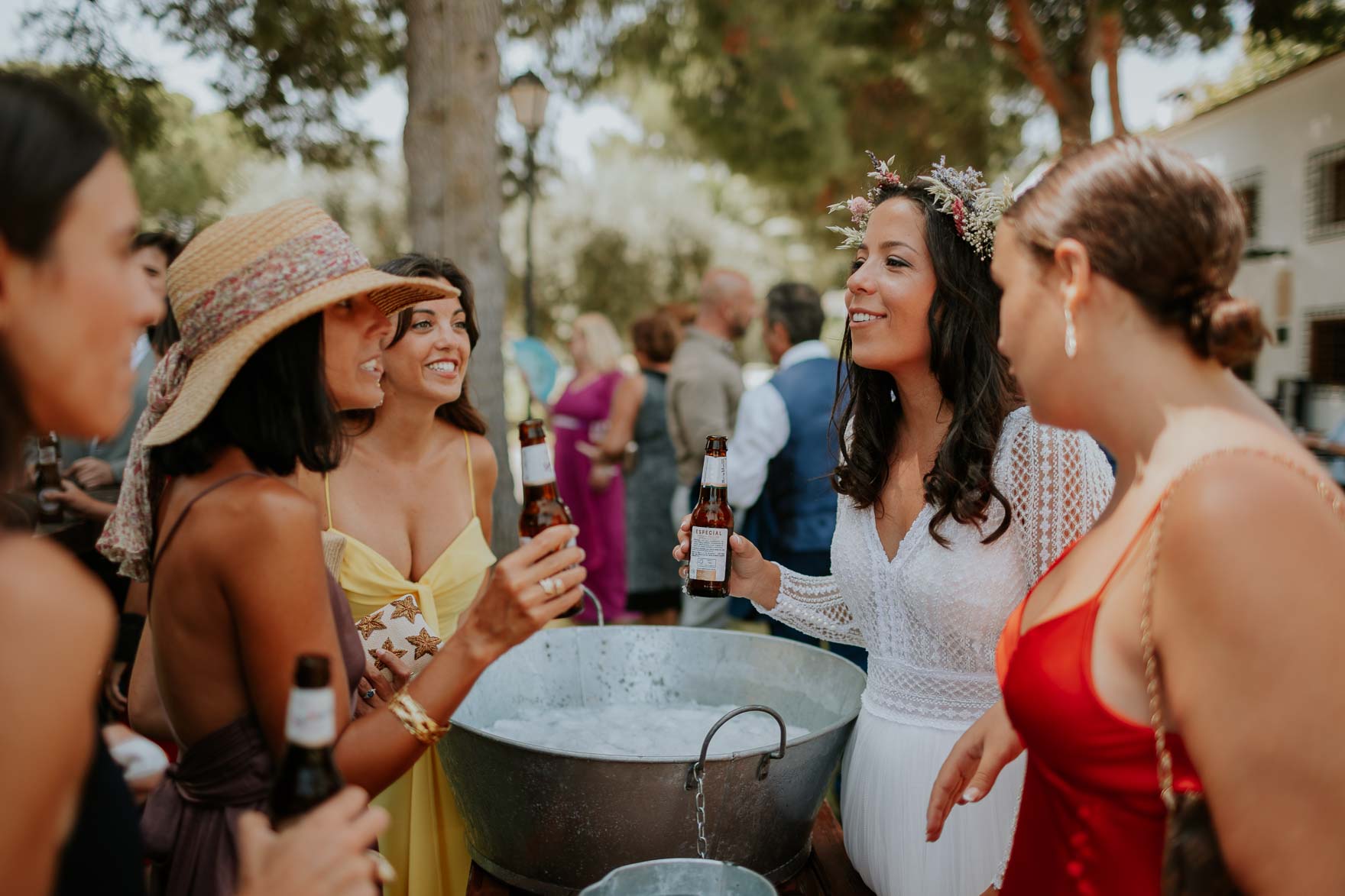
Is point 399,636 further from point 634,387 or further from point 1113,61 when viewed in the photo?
point 1113,61

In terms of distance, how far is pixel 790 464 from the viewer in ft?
17.9

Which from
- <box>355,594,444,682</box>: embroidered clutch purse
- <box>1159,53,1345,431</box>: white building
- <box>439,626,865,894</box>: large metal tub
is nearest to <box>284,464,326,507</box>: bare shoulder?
<box>355,594,444,682</box>: embroidered clutch purse

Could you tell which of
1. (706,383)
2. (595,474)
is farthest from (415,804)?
(595,474)

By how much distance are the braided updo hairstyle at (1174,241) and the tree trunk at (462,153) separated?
4.93m

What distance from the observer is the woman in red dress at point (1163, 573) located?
1169 millimetres

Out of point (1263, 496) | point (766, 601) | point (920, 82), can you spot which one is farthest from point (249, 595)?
point (920, 82)

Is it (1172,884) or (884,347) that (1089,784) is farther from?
(884,347)

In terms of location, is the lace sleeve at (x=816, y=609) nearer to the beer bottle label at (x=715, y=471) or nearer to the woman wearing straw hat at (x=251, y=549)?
the beer bottle label at (x=715, y=471)

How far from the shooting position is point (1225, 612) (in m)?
1.19

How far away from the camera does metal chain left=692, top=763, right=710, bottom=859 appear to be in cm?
184

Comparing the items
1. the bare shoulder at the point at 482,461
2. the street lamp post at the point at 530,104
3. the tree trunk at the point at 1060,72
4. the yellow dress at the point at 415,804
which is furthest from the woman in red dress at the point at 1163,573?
the tree trunk at the point at 1060,72

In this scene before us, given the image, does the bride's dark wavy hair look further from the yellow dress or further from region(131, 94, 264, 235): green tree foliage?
region(131, 94, 264, 235): green tree foliage

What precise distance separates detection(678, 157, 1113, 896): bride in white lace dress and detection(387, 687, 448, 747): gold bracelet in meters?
1.03

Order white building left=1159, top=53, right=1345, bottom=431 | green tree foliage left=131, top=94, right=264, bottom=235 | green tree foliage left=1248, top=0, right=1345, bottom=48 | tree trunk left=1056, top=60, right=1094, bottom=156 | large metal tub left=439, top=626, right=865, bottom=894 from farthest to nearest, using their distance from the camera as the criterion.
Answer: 1. white building left=1159, top=53, right=1345, bottom=431
2. tree trunk left=1056, top=60, right=1094, bottom=156
3. green tree foliage left=1248, top=0, right=1345, bottom=48
4. green tree foliage left=131, top=94, right=264, bottom=235
5. large metal tub left=439, top=626, right=865, bottom=894
